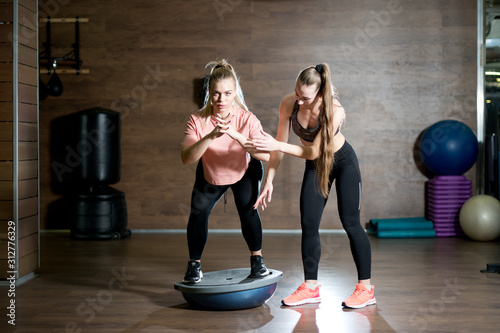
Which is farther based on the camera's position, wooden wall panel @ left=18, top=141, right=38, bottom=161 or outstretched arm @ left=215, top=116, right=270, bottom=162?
wooden wall panel @ left=18, top=141, right=38, bottom=161

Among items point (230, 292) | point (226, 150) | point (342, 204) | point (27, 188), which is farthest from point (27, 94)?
point (342, 204)

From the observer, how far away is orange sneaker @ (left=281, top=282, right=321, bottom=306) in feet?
9.28

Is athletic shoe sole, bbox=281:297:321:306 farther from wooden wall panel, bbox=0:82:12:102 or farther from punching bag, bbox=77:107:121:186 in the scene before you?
punching bag, bbox=77:107:121:186

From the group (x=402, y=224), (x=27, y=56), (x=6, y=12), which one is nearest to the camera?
(x=6, y=12)

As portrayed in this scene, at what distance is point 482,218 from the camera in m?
4.56

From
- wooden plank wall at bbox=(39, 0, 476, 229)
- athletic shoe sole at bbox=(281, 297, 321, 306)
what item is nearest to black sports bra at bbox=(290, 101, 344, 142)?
athletic shoe sole at bbox=(281, 297, 321, 306)

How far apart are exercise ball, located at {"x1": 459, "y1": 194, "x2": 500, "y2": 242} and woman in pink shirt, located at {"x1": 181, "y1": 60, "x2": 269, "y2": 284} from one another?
2476mm

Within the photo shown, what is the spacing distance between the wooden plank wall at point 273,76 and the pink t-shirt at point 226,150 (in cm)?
243

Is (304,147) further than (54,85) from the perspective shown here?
No

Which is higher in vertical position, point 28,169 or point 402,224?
point 28,169

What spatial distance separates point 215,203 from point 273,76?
2600 mm

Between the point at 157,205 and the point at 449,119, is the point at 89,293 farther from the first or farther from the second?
the point at 449,119

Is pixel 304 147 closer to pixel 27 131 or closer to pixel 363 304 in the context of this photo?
pixel 363 304

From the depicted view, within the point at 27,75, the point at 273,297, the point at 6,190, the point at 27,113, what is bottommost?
the point at 273,297
